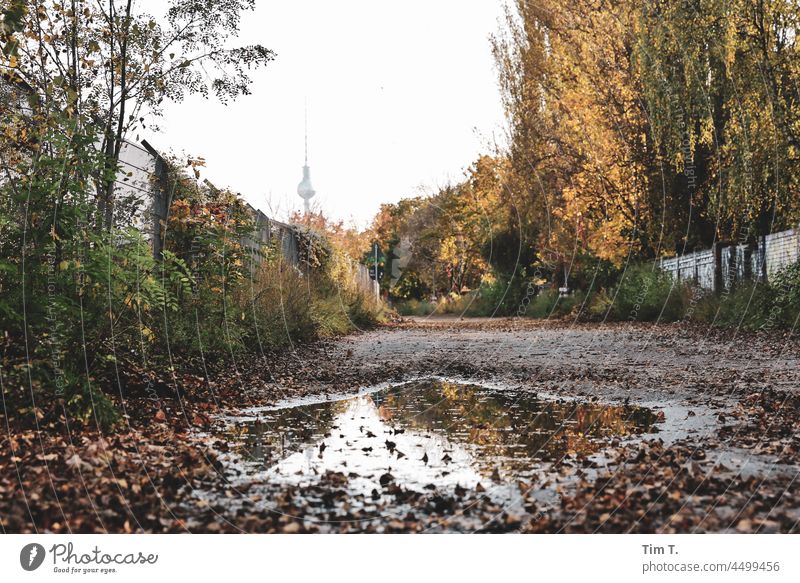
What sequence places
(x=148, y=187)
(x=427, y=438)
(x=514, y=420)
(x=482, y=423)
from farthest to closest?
(x=148, y=187) < (x=514, y=420) < (x=482, y=423) < (x=427, y=438)

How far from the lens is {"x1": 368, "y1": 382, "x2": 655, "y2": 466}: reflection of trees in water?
5.53 metres

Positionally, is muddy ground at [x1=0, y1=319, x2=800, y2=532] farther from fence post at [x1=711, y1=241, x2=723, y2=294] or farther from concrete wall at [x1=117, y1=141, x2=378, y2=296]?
fence post at [x1=711, y1=241, x2=723, y2=294]

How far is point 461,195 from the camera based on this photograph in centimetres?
4550

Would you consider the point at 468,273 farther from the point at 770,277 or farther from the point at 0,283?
the point at 0,283

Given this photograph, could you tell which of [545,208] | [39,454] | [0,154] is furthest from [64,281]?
[545,208]

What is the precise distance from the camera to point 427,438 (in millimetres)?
5883

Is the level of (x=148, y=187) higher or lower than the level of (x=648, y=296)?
higher

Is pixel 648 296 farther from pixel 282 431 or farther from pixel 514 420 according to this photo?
pixel 282 431
